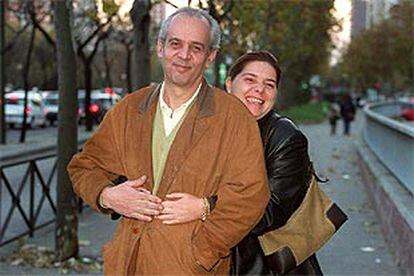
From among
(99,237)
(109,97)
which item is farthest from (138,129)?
(109,97)

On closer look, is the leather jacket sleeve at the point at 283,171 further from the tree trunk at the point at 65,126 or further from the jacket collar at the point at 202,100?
the tree trunk at the point at 65,126

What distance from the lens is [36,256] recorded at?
8.98 meters

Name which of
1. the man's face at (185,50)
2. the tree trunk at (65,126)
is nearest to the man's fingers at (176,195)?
the man's face at (185,50)

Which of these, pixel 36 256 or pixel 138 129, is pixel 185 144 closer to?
pixel 138 129

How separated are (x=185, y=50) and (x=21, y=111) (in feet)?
131

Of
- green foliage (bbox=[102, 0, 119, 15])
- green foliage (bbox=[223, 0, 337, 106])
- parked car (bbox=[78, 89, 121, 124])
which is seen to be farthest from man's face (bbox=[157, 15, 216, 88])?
parked car (bbox=[78, 89, 121, 124])

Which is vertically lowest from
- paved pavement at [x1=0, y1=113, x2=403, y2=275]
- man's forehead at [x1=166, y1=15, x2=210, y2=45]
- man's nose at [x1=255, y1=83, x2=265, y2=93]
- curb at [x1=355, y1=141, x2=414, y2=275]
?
paved pavement at [x1=0, y1=113, x2=403, y2=275]

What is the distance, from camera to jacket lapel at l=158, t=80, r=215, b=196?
3.28m

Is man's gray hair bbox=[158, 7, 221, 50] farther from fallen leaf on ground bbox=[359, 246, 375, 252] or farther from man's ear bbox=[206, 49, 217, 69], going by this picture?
fallen leaf on ground bbox=[359, 246, 375, 252]

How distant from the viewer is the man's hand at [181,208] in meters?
3.24

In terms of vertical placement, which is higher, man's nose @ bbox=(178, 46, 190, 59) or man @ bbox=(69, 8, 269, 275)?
man's nose @ bbox=(178, 46, 190, 59)

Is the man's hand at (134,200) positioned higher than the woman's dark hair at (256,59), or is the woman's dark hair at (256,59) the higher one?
the woman's dark hair at (256,59)

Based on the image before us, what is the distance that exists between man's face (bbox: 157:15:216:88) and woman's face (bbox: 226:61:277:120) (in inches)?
21.5

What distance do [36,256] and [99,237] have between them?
1.78 m
